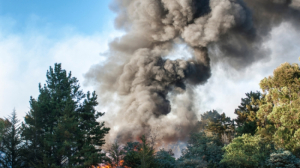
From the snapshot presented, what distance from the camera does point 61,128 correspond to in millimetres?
20172

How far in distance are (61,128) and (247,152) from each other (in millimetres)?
16750

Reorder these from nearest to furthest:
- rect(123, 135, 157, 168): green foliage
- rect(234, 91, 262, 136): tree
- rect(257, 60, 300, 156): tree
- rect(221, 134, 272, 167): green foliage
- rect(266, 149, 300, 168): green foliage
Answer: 1. rect(123, 135, 157, 168): green foliage
2. rect(266, 149, 300, 168): green foliage
3. rect(221, 134, 272, 167): green foliage
4. rect(257, 60, 300, 156): tree
5. rect(234, 91, 262, 136): tree

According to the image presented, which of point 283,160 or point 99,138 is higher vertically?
point 99,138

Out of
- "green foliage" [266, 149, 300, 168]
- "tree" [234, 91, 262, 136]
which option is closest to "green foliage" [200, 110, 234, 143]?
"tree" [234, 91, 262, 136]

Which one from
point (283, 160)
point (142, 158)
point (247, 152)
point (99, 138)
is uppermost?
point (99, 138)

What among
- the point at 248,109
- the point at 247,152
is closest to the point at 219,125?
the point at 248,109

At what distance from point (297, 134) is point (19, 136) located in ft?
84.1

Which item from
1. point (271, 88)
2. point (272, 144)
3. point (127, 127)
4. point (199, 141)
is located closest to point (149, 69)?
point (127, 127)

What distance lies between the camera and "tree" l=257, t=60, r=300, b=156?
2453 cm

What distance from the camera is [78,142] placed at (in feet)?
74.0

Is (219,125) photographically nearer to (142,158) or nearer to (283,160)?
(283,160)

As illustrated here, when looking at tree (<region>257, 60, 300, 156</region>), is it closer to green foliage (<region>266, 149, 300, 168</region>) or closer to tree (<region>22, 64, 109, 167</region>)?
green foliage (<region>266, 149, 300, 168</region>)

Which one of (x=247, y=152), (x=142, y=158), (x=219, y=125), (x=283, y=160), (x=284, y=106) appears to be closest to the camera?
(x=142, y=158)

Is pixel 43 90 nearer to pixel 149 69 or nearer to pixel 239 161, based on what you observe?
pixel 149 69
